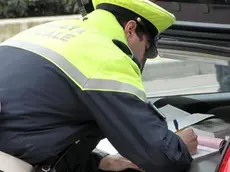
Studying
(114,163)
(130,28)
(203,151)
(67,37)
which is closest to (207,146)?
(203,151)

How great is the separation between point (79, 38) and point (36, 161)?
380mm

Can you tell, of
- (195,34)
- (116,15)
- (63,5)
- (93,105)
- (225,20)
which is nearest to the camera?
(93,105)

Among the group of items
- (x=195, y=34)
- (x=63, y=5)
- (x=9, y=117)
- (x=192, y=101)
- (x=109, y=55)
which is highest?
(x=109, y=55)

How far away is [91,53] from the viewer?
61.7 inches

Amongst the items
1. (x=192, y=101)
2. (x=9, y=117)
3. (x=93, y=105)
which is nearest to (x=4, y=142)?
(x=9, y=117)

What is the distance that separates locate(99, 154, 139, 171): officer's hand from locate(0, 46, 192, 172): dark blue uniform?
222 millimetres

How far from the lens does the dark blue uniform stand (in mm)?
1545

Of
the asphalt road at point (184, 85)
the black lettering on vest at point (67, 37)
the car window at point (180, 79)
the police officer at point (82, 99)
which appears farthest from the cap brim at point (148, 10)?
the asphalt road at point (184, 85)

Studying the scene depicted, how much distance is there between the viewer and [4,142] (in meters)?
1.61

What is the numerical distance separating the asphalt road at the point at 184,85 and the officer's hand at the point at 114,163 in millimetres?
1016

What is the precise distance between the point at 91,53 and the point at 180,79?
1507 millimetres

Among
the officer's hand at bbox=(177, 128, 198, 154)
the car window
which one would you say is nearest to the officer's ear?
the officer's hand at bbox=(177, 128, 198, 154)

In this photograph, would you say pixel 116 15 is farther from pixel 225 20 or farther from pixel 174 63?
pixel 174 63

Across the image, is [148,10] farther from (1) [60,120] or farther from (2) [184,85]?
(2) [184,85]
